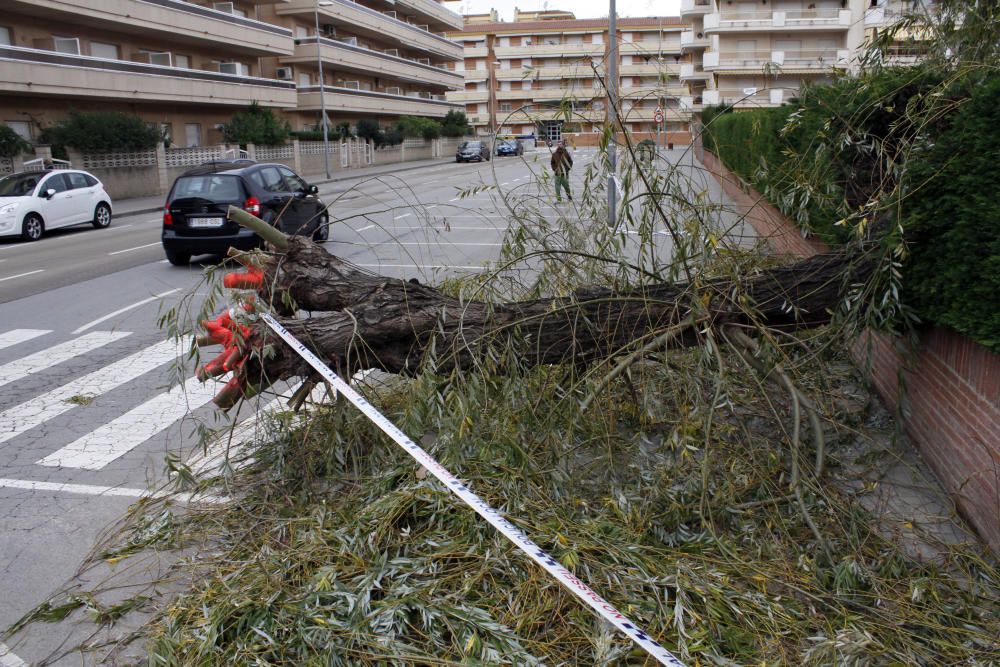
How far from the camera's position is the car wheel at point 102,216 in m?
22.0

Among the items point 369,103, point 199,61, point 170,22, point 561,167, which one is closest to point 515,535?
point 561,167

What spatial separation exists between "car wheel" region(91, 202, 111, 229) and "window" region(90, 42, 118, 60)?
1378cm

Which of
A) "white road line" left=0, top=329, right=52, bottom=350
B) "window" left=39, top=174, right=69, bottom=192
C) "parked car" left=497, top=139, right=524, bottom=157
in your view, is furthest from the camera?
"window" left=39, top=174, right=69, bottom=192

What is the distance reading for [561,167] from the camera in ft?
17.5

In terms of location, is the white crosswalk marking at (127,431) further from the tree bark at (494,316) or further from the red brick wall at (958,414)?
the red brick wall at (958,414)

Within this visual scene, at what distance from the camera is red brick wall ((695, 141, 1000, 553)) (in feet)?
13.8

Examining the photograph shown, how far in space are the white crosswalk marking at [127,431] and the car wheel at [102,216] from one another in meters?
16.3

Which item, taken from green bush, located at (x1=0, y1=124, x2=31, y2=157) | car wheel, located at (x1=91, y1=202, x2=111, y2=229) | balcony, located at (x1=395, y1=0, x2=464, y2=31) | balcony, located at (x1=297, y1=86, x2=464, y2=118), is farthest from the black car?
balcony, located at (x1=395, y1=0, x2=464, y2=31)

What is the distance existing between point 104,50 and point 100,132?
6.57 metres

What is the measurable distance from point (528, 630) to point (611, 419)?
1.67m

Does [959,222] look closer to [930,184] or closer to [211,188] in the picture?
[930,184]

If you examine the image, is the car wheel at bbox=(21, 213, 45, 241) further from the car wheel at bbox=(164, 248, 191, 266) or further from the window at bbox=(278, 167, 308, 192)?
the window at bbox=(278, 167, 308, 192)

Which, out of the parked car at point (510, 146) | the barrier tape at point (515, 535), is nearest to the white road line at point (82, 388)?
the barrier tape at point (515, 535)

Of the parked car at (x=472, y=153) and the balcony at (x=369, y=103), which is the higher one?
the balcony at (x=369, y=103)
